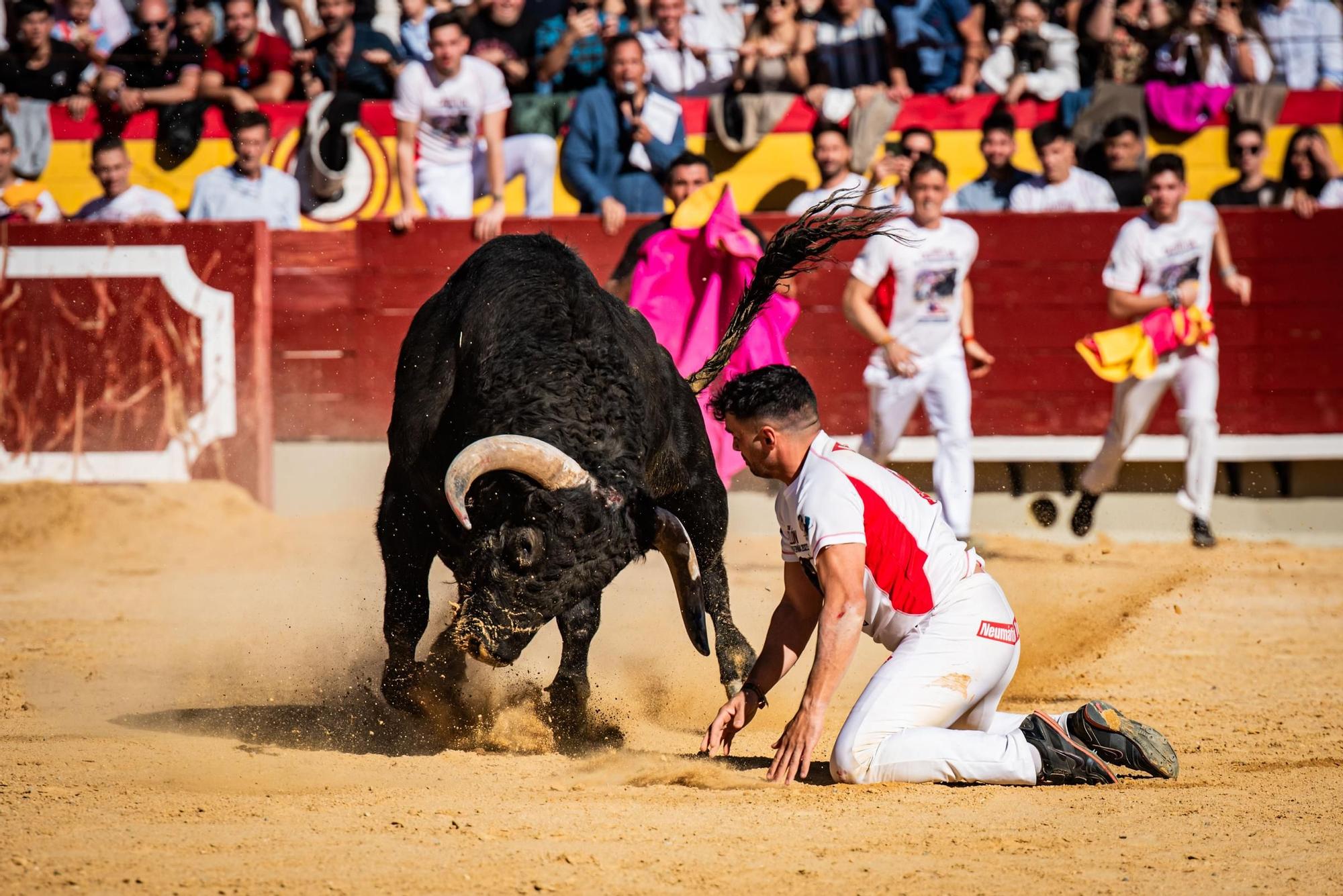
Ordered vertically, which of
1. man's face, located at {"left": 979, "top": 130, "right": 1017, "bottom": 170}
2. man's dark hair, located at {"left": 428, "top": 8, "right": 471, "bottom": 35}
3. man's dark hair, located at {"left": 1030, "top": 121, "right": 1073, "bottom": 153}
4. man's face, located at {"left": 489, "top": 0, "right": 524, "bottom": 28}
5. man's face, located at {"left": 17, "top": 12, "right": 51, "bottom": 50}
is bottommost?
man's face, located at {"left": 979, "top": 130, "right": 1017, "bottom": 170}

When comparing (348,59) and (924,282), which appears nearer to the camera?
(924,282)

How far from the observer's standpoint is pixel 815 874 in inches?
92.7

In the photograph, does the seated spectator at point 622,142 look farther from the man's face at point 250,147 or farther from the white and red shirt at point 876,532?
the white and red shirt at point 876,532

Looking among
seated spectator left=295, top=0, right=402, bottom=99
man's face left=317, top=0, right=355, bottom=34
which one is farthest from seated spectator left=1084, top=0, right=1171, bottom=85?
man's face left=317, top=0, right=355, bottom=34

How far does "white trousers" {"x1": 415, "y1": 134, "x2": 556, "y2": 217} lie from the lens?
7977mm

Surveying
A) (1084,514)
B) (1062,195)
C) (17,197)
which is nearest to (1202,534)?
(1084,514)

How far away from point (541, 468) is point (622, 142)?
16.5ft

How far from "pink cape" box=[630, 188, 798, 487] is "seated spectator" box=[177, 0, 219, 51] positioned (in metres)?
3.92

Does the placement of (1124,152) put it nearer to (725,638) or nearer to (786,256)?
(786,256)

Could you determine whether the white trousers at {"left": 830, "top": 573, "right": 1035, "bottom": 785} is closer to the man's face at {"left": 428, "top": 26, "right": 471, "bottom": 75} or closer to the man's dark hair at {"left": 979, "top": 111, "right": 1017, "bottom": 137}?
the man's dark hair at {"left": 979, "top": 111, "right": 1017, "bottom": 137}

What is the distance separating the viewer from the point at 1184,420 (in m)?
7.12

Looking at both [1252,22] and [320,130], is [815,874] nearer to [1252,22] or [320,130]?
[320,130]

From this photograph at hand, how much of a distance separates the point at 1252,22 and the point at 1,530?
7.59m

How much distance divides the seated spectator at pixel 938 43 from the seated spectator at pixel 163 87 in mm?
4122
